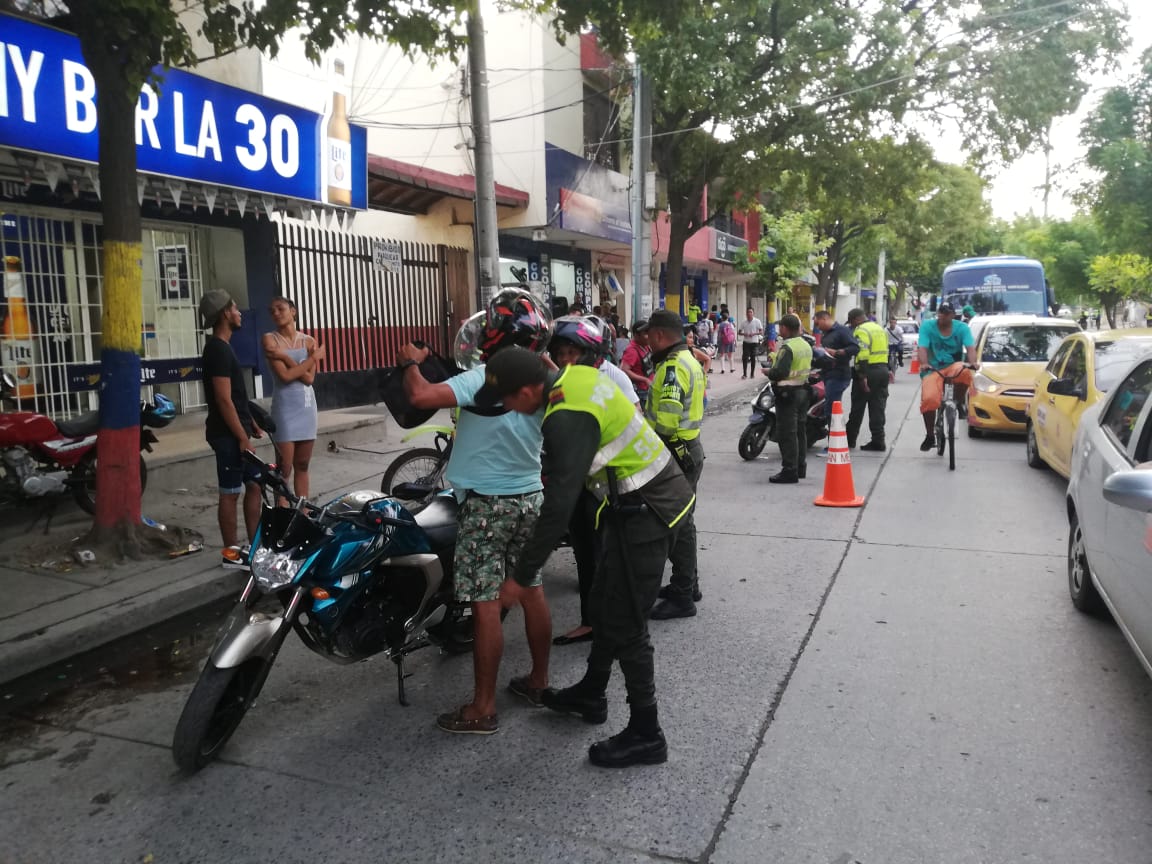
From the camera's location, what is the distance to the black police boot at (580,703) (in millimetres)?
3689

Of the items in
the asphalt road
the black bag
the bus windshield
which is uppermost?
the bus windshield

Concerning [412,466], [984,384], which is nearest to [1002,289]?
[984,384]

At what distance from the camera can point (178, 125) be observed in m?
8.39

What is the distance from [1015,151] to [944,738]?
1750 centimetres

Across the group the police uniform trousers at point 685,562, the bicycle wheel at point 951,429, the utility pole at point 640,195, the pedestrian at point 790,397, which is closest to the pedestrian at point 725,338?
the utility pole at point 640,195

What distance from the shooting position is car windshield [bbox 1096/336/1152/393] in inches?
304

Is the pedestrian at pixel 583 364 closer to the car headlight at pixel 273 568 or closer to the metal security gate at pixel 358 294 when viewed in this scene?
the car headlight at pixel 273 568

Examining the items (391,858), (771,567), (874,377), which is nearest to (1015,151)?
(874,377)

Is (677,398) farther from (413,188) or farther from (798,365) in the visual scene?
(413,188)

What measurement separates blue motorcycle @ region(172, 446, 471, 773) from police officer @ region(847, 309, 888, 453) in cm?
767

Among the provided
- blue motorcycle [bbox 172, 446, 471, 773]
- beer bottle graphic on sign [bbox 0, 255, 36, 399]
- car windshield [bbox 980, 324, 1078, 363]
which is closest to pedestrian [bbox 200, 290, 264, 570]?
blue motorcycle [bbox 172, 446, 471, 773]

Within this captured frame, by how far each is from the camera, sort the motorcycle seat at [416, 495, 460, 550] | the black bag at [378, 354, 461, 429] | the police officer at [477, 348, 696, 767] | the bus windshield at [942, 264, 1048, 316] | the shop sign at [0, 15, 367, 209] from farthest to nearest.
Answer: the bus windshield at [942, 264, 1048, 316]
the shop sign at [0, 15, 367, 209]
the motorcycle seat at [416, 495, 460, 550]
the black bag at [378, 354, 461, 429]
the police officer at [477, 348, 696, 767]

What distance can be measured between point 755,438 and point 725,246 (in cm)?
2108

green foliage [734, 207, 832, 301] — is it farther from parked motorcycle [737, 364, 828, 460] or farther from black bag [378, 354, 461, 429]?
black bag [378, 354, 461, 429]
